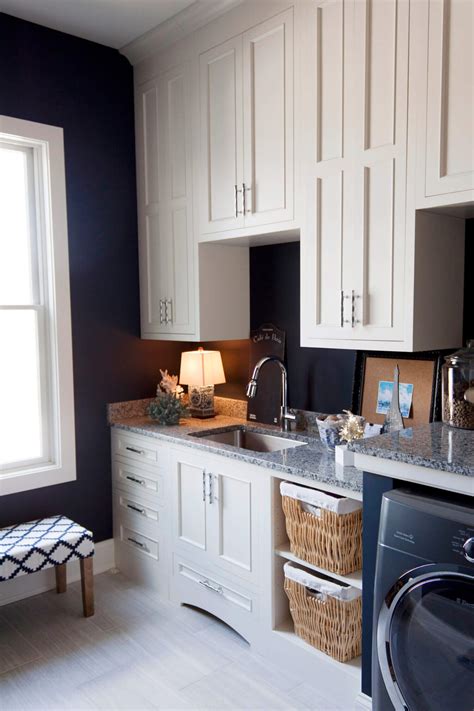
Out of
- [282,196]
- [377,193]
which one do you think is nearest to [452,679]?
[377,193]

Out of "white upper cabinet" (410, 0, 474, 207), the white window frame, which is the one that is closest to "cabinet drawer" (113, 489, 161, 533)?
the white window frame

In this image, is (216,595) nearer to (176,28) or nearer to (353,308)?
(353,308)

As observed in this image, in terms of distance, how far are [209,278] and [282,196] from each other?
690 mm

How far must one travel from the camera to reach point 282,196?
253 centimetres

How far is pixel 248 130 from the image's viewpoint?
265cm

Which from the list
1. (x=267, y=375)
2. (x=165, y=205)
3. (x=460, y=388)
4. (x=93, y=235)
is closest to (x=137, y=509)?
(x=267, y=375)

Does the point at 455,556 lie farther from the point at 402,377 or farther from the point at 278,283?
the point at 278,283

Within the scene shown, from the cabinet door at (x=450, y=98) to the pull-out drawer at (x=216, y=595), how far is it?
1781 millimetres

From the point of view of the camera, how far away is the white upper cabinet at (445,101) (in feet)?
6.16

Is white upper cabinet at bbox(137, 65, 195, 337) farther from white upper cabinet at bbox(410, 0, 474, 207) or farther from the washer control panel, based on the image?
the washer control panel

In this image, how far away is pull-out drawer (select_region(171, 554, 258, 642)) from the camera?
2516 mm

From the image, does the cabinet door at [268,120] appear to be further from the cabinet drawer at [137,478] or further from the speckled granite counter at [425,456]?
the cabinet drawer at [137,478]

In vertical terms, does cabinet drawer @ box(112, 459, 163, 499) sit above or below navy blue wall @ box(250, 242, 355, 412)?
below

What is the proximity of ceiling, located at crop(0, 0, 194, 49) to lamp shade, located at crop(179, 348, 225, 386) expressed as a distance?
5.49 feet
